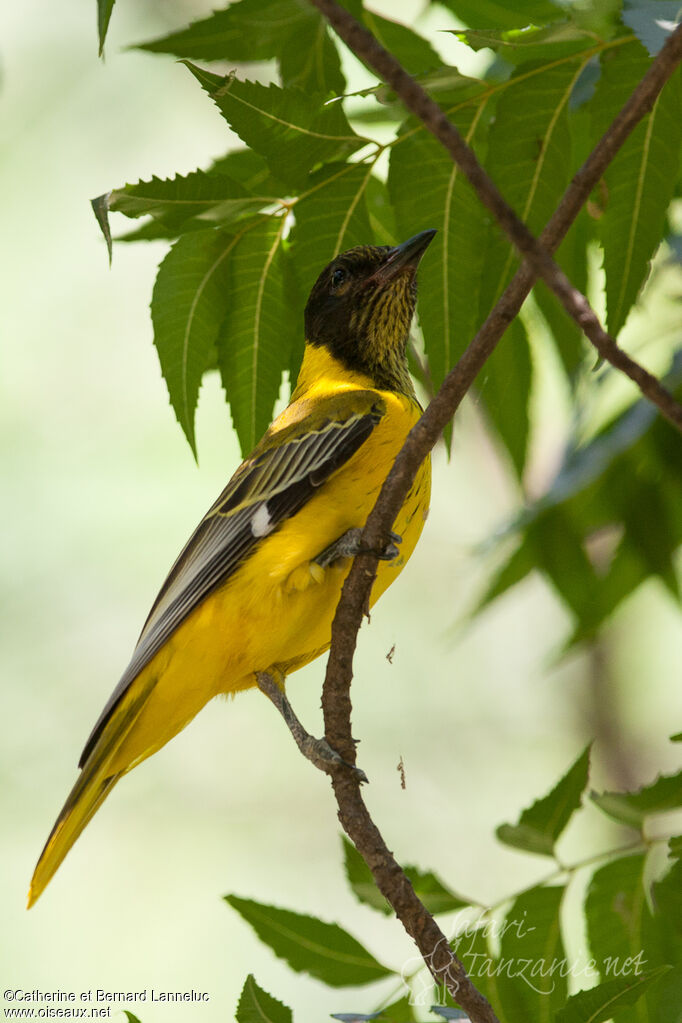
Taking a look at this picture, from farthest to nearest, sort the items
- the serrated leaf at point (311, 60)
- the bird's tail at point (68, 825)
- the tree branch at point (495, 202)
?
1. the bird's tail at point (68, 825)
2. the serrated leaf at point (311, 60)
3. the tree branch at point (495, 202)

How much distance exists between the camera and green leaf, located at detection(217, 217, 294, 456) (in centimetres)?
361

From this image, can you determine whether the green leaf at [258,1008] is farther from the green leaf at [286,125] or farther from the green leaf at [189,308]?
the green leaf at [286,125]

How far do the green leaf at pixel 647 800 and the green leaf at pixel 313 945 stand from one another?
0.80 metres

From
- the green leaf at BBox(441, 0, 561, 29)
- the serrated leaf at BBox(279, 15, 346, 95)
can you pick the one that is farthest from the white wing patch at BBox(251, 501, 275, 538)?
the green leaf at BBox(441, 0, 561, 29)

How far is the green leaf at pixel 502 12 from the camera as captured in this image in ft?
12.1

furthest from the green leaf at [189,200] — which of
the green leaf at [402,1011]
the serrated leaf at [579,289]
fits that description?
the green leaf at [402,1011]

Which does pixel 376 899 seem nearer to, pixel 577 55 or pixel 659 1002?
pixel 659 1002

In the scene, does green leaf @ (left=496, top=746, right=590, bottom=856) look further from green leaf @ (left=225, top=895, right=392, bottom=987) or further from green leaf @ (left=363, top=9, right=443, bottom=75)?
green leaf @ (left=363, top=9, right=443, bottom=75)

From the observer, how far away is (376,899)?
3.24 metres

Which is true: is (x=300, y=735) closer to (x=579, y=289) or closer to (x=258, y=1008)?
(x=258, y=1008)

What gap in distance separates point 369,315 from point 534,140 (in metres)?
1.66

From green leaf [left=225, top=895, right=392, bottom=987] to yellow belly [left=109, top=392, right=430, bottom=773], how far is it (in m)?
1.04

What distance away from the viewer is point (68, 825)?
3916 mm

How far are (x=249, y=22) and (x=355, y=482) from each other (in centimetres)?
156
